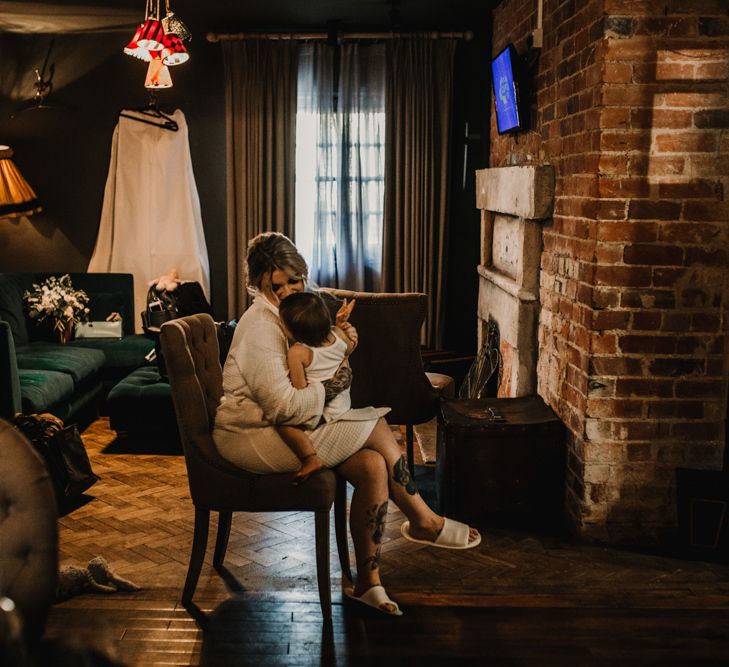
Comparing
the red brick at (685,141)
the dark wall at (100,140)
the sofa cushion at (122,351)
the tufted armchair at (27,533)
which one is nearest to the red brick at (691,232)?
the red brick at (685,141)

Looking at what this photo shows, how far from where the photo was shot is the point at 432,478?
452 cm

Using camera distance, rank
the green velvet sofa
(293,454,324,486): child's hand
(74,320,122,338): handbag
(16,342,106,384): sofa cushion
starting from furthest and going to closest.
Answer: (74,320,122,338): handbag
(16,342,106,384): sofa cushion
the green velvet sofa
(293,454,324,486): child's hand

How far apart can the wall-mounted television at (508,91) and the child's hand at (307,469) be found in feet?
7.64

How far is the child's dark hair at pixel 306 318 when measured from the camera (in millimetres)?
2861

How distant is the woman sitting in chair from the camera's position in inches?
113

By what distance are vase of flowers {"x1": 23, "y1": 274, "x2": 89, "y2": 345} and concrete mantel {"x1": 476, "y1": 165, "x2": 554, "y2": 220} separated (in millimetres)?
2819

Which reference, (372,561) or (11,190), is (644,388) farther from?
(11,190)

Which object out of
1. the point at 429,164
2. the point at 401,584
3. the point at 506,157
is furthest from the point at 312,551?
the point at 429,164

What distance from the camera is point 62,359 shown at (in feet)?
17.5

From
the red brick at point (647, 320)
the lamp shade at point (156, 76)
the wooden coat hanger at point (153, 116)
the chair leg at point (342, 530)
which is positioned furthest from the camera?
the wooden coat hanger at point (153, 116)

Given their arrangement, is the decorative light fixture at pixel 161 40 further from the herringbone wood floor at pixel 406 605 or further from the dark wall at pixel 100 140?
the herringbone wood floor at pixel 406 605

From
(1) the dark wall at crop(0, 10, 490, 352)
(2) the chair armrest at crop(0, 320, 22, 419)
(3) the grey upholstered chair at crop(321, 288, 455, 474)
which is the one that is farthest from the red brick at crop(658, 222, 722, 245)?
(1) the dark wall at crop(0, 10, 490, 352)

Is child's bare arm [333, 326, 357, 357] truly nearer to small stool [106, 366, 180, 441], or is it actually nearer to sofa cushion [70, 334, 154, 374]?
small stool [106, 366, 180, 441]

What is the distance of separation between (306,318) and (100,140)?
4393mm
